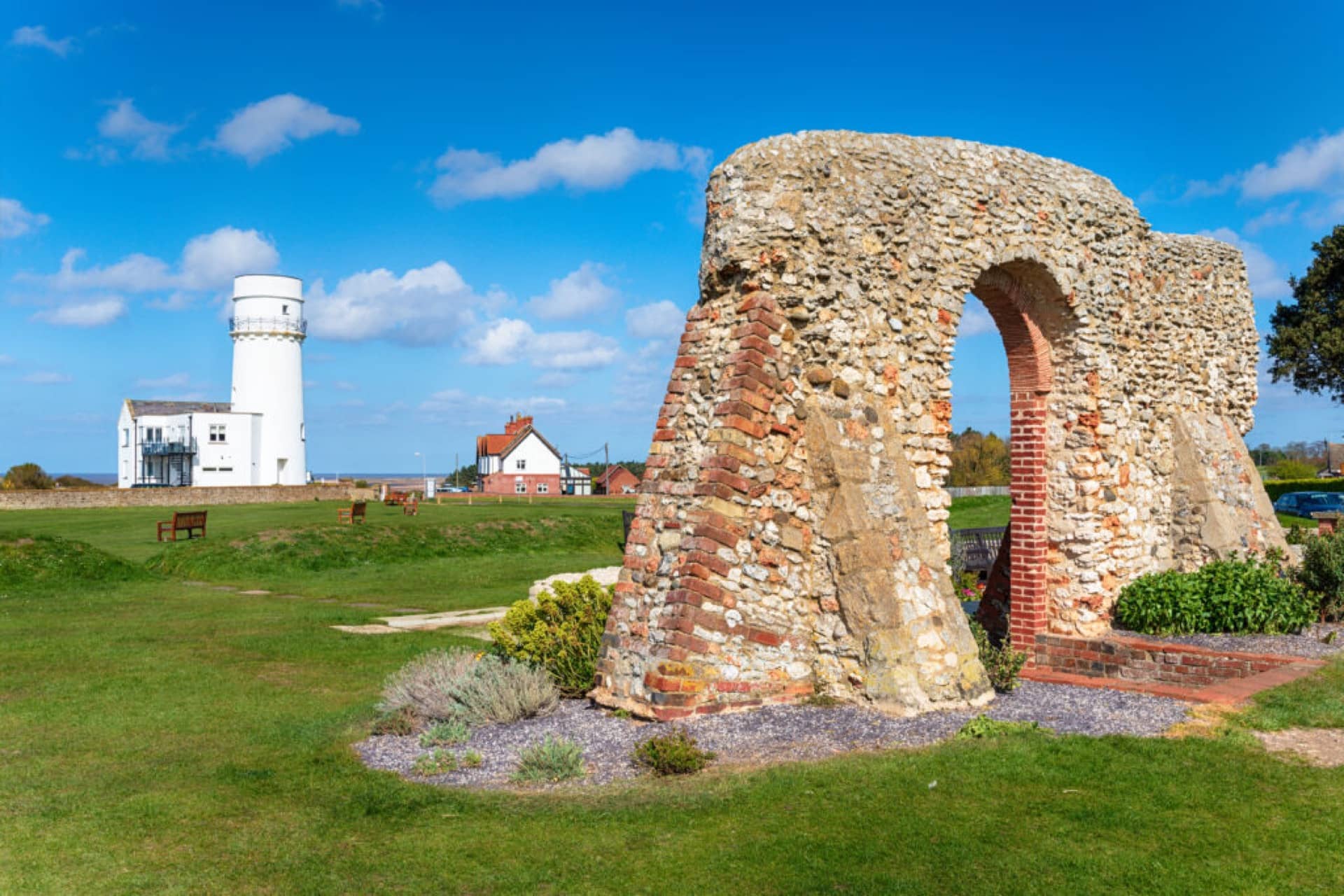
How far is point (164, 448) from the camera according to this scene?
208 feet

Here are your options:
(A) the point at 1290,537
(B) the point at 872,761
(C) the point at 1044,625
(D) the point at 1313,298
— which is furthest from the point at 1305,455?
(B) the point at 872,761

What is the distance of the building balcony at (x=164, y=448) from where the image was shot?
2437 inches

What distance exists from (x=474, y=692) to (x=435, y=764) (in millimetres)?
1192

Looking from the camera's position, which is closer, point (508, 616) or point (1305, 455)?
point (508, 616)

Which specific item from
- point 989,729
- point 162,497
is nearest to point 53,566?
point 989,729

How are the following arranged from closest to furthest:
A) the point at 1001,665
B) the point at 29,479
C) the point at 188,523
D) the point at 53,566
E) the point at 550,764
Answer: the point at 550,764 → the point at 1001,665 → the point at 53,566 → the point at 188,523 → the point at 29,479

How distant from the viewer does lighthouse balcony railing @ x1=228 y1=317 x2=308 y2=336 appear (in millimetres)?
58938

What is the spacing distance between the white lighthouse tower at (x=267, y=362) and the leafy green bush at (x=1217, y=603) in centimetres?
5586

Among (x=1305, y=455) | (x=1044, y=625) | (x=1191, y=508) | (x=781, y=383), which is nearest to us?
(x=781, y=383)

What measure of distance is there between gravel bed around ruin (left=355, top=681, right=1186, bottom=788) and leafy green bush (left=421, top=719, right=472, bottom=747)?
7 centimetres

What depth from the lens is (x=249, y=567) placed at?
22047 mm

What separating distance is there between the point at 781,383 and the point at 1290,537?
408 inches

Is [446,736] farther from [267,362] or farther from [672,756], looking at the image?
[267,362]

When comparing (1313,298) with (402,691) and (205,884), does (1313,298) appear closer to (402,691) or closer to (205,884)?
(402,691)
